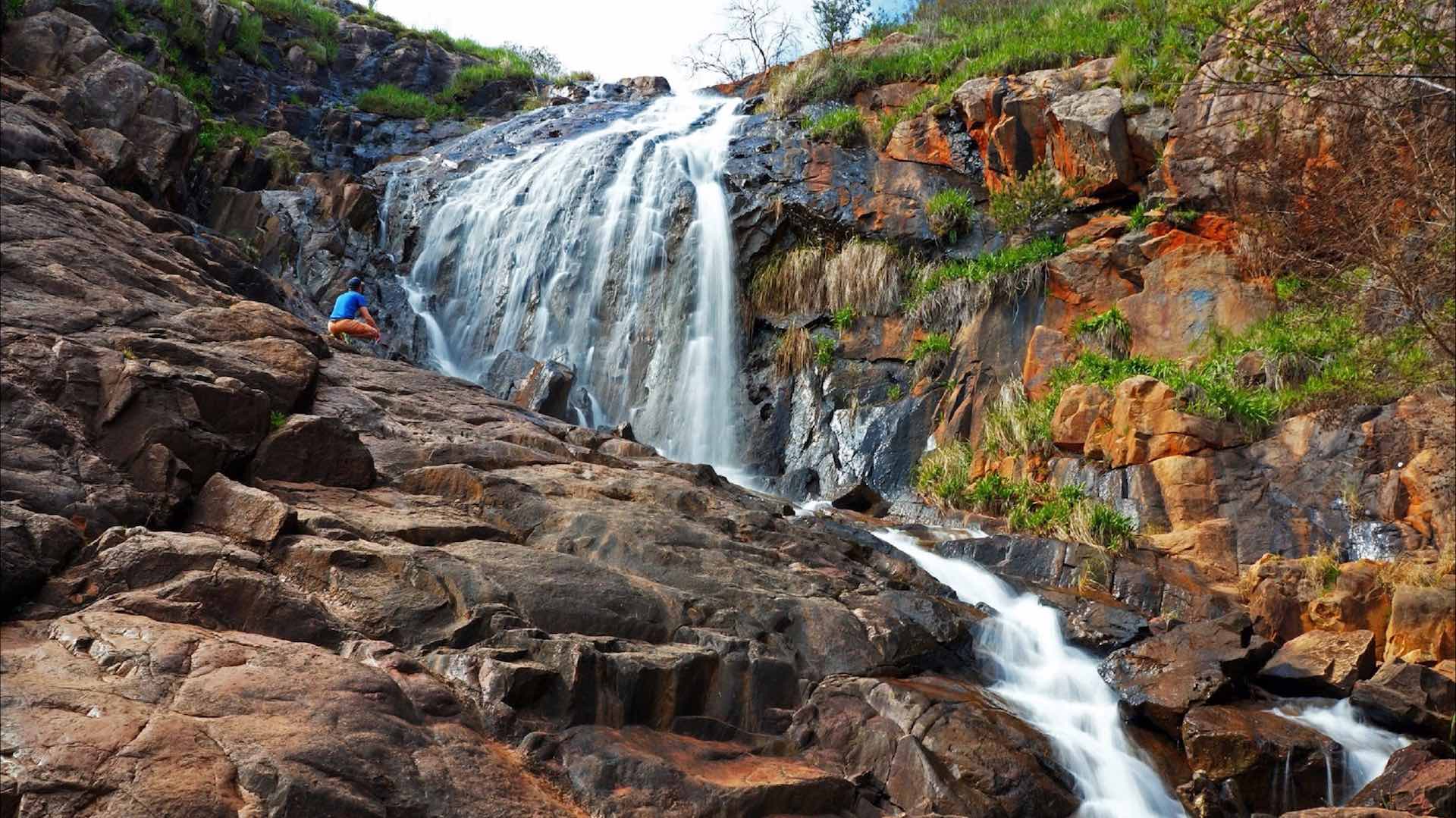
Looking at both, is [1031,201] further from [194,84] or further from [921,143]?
[194,84]

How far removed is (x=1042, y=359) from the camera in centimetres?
1411

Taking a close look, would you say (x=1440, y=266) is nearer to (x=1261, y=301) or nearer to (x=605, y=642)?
(x=1261, y=301)

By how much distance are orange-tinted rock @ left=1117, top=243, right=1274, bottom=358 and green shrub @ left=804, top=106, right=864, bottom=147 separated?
23.1 ft

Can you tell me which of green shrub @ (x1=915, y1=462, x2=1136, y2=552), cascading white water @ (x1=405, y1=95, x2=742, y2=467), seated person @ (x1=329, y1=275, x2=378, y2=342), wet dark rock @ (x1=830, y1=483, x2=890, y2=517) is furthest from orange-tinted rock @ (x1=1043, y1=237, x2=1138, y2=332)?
seated person @ (x1=329, y1=275, x2=378, y2=342)

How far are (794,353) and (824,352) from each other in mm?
572

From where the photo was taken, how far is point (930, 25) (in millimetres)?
23875

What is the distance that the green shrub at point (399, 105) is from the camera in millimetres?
26406

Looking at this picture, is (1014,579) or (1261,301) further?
(1261,301)

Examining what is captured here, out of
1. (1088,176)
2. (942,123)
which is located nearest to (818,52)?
(942,123)

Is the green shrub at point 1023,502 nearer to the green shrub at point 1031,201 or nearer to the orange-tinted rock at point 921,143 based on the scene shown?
the green shrub at point 1031,201

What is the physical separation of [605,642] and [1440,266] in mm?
7519

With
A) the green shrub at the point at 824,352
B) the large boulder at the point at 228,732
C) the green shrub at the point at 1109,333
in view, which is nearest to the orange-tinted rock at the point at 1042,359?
the green shrub at the point at 1109,333

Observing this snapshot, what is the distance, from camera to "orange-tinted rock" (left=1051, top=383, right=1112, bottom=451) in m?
12.1

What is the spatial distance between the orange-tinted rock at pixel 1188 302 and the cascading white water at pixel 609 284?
653 centimetres
